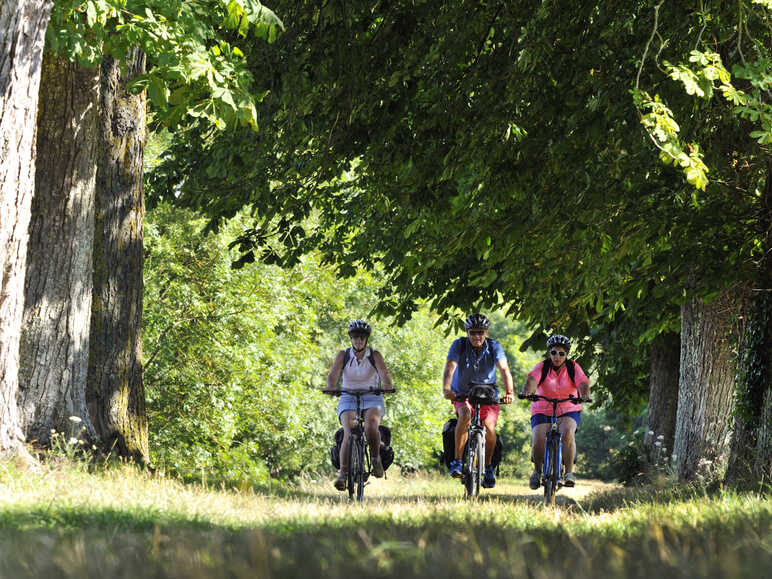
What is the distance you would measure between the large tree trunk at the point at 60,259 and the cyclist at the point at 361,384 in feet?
8.62

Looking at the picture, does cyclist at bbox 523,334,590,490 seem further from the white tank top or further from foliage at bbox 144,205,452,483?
foliage at bbox 144,205,452,483

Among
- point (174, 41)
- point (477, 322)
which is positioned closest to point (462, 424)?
point (477, 322)

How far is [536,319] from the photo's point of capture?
43.8 feet

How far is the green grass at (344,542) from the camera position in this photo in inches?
114

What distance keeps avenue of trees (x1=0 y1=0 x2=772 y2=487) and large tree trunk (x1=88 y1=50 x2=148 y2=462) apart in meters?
0.02

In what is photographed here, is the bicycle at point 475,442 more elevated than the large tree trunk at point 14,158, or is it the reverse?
the large tree trunk at point 14,158

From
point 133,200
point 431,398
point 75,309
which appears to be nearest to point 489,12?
point 133,200

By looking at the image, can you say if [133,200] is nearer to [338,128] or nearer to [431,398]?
[338,128]

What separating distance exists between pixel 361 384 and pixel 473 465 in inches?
59.5

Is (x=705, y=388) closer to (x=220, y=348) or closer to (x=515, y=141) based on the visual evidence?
(x=515, y=141)

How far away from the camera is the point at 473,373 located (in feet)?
33.6

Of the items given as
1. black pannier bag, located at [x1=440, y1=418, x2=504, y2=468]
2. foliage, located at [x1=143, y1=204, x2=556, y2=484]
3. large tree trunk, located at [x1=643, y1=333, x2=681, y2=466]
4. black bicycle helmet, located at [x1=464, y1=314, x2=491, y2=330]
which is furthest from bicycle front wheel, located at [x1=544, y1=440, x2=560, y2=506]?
foliage, located at [x1=143, y1=204, x2=556, y2=484]

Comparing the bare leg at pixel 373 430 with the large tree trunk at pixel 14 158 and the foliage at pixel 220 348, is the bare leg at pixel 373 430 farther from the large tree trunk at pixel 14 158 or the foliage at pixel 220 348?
the foliage at pixel 220 348

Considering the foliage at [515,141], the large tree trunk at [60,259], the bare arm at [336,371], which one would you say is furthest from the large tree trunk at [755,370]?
the large tree trunk at [60,259]
